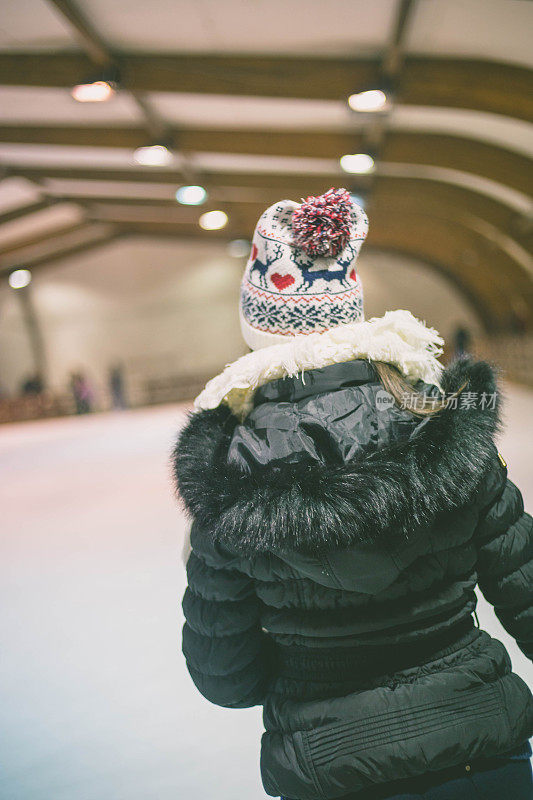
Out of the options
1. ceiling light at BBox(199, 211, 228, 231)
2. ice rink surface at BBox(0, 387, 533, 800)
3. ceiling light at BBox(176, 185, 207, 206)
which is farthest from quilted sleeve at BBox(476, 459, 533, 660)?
ceiling light at BBox(199, 211, 228, 231)

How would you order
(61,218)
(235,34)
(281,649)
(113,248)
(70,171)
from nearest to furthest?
(281,649), (235,34), (70,171), (61,218), (113,248)

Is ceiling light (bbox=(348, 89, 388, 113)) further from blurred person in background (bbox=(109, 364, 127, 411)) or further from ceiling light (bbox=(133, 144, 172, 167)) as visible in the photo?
blurred person in background (bbox=(109, 364, 127, 411))

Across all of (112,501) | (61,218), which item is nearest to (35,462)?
(112,501)

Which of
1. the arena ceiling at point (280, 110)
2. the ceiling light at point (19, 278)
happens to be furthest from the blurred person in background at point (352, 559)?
the ceiling light at point (19, 278)

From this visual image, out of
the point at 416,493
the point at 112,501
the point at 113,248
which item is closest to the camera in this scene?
the point at 416,493

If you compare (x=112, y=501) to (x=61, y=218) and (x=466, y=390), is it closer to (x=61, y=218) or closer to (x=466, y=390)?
(x=466, y=390)

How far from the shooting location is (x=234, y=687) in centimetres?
107

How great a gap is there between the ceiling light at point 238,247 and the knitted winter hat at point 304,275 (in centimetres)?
1709

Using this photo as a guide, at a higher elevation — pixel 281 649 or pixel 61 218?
pixel 61 218

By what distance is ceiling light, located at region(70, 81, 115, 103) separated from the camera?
6.20 meters

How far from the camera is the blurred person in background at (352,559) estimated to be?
0.94 meters

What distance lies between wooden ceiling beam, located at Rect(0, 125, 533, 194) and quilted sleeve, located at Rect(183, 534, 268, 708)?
27.1 feet

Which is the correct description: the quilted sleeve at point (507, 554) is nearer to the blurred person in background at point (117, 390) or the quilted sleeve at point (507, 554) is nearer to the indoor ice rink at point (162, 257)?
the indoor ice rink at point (162, 257)

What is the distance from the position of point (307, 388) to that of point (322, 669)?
1.46 ft
